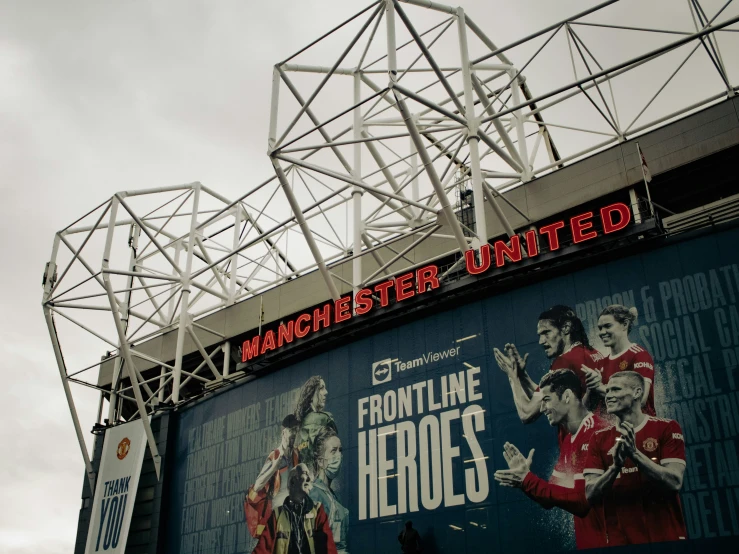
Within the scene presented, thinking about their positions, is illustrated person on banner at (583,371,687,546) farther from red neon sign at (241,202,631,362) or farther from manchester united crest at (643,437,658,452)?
red neon sign at (241,202,631,362)

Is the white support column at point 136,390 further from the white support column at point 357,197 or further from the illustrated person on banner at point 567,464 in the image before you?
the illustrated person on banner at point 567,464

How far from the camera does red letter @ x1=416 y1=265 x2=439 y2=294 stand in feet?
87.8

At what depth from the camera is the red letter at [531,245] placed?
24.5 meters

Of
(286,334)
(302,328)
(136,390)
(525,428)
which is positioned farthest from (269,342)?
(525,428)

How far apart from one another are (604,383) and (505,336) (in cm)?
383

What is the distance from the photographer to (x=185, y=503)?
3312cm

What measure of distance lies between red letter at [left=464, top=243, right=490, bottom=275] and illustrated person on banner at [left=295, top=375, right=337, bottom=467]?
7708 millimetres

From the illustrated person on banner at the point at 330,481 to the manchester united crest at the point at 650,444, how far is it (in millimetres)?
10789

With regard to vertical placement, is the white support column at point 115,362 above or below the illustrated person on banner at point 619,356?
above

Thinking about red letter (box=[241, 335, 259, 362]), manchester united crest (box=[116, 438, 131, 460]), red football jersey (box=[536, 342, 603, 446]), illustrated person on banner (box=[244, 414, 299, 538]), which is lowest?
illustrated person on banner (box=[244, 414, 299, 538])

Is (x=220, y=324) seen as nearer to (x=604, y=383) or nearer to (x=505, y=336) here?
(x=505, y=336)

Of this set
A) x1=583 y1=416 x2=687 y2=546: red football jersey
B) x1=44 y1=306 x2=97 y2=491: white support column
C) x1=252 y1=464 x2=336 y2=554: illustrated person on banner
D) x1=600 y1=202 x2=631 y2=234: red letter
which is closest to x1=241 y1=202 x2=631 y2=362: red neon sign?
x1=600 y1=202 x2=631 y2=234: red letter

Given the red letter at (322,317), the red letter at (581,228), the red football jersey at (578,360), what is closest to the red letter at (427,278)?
the red letter at (322,317)

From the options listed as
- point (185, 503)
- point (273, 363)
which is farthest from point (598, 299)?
point (185, 503)
